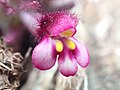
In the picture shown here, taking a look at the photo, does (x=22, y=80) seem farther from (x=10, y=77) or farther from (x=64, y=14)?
(x=64, y=14)

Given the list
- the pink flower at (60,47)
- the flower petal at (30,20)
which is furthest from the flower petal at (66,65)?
the flower petal at (30,20)

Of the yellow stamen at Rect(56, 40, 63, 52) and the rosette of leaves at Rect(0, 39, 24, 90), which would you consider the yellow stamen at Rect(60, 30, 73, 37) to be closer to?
the yellow stamen at Rect(56, 40, 63, 52)

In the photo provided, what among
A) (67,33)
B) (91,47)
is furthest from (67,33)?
(91,47)

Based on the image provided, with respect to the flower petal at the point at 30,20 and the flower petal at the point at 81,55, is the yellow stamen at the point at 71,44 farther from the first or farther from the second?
the flower petal at the point at 30,20

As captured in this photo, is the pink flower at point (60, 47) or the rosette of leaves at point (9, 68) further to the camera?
the rosette of leaves at point (9, 68)

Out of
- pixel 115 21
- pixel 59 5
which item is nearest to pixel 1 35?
pixel 59 5

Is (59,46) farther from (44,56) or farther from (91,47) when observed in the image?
(91,47)

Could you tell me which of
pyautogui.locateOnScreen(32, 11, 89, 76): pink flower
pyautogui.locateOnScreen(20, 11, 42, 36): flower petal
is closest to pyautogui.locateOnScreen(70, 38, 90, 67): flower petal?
pyautogui.locateOnScreen(32, 11, 89, 76): pink flower
